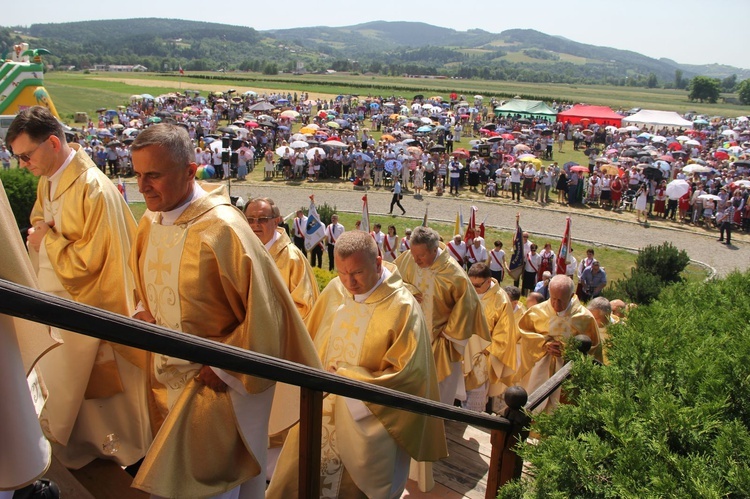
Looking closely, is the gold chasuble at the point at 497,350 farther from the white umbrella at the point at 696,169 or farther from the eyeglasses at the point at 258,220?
the white umbrella at the point at 696,169

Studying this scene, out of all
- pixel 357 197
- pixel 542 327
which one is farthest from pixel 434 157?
pixel 542 327

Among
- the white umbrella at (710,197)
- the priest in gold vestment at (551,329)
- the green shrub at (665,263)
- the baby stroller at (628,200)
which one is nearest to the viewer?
the priest in gold vestment at (551,329)

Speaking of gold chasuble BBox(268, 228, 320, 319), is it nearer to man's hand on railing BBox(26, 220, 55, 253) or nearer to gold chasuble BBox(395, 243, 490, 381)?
gold chasuble BBox(395, 243, 490, 381)

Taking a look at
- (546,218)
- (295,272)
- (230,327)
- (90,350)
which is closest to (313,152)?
(546,218)

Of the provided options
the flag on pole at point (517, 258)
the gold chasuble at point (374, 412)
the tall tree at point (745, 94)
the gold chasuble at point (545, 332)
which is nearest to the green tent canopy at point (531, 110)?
the flag on pole at point (517, 258)

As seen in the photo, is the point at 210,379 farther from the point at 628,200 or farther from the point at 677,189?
the point at 628,200

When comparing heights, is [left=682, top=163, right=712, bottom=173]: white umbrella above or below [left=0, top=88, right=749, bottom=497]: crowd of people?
below

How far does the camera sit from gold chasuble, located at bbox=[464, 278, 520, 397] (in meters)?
7.81

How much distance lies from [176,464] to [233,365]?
1253 millimetres

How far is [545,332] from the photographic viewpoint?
6.93 metres

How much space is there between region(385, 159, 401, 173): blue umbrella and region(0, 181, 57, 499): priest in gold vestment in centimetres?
2830

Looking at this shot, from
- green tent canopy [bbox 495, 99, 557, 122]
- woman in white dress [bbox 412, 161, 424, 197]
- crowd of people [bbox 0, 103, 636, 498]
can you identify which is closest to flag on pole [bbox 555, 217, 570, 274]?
crowd of people [bbox 0, 103, 636, 498]

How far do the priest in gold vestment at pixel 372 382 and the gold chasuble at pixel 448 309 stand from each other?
7.19ft

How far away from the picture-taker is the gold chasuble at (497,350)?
781 centimetres
